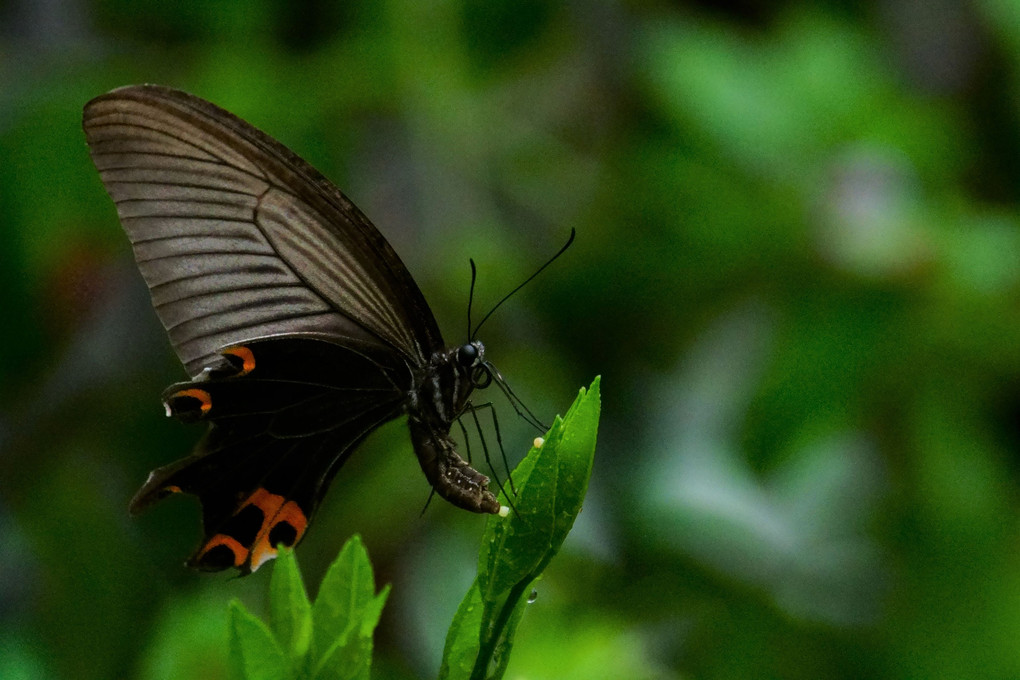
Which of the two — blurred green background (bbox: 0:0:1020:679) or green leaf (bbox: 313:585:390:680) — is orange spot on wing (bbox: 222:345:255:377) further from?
blurred green background (bbox: 0:0:1020:679)

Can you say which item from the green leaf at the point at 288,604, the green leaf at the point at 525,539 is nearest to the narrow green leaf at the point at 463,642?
the green leaf at the point at 525,539

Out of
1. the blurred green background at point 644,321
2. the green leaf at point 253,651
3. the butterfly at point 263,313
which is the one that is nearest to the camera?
the green leaf at point 253,651

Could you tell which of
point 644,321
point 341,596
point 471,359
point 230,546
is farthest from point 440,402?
point 644,321

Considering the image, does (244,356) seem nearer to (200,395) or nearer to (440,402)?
(200,395)

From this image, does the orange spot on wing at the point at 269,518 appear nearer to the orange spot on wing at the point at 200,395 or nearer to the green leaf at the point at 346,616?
the orange spot on wing at the point at 200,395

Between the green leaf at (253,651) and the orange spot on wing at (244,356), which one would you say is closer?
the green leaf at (253,651)

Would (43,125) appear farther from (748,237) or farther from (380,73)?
(748,237)
